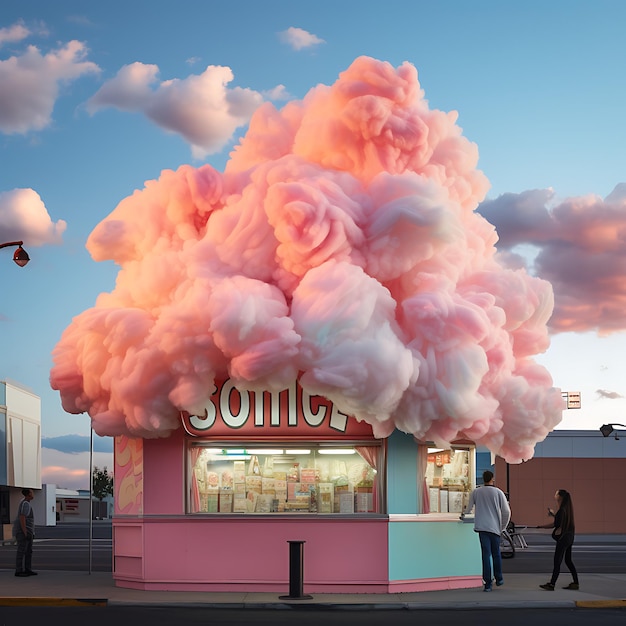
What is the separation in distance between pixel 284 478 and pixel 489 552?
11.4ft

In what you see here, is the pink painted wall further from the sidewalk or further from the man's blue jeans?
the man's blue jeans

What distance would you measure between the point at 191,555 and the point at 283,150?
6.88 meters

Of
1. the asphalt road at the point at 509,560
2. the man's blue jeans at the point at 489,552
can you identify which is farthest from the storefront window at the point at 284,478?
the asphalt road at the point at 509,560

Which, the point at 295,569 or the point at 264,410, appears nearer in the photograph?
the point at 295,569

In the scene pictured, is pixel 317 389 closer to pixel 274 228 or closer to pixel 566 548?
pixel 274 228

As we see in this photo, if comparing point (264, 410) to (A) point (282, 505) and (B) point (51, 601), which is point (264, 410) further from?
(B) point (51, 601)

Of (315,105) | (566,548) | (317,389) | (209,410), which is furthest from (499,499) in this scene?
(315,105)

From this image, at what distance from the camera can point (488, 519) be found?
1681cm

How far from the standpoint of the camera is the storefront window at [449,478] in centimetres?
1742

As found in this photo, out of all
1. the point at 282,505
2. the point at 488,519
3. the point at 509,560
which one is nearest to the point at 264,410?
the point at 282,505

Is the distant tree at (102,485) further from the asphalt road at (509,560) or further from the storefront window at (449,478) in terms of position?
the storefront window at (449,478)

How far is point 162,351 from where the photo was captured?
15711mm

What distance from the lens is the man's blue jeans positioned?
16675 millimetres

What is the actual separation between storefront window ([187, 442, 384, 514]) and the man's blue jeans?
1.88 metres
